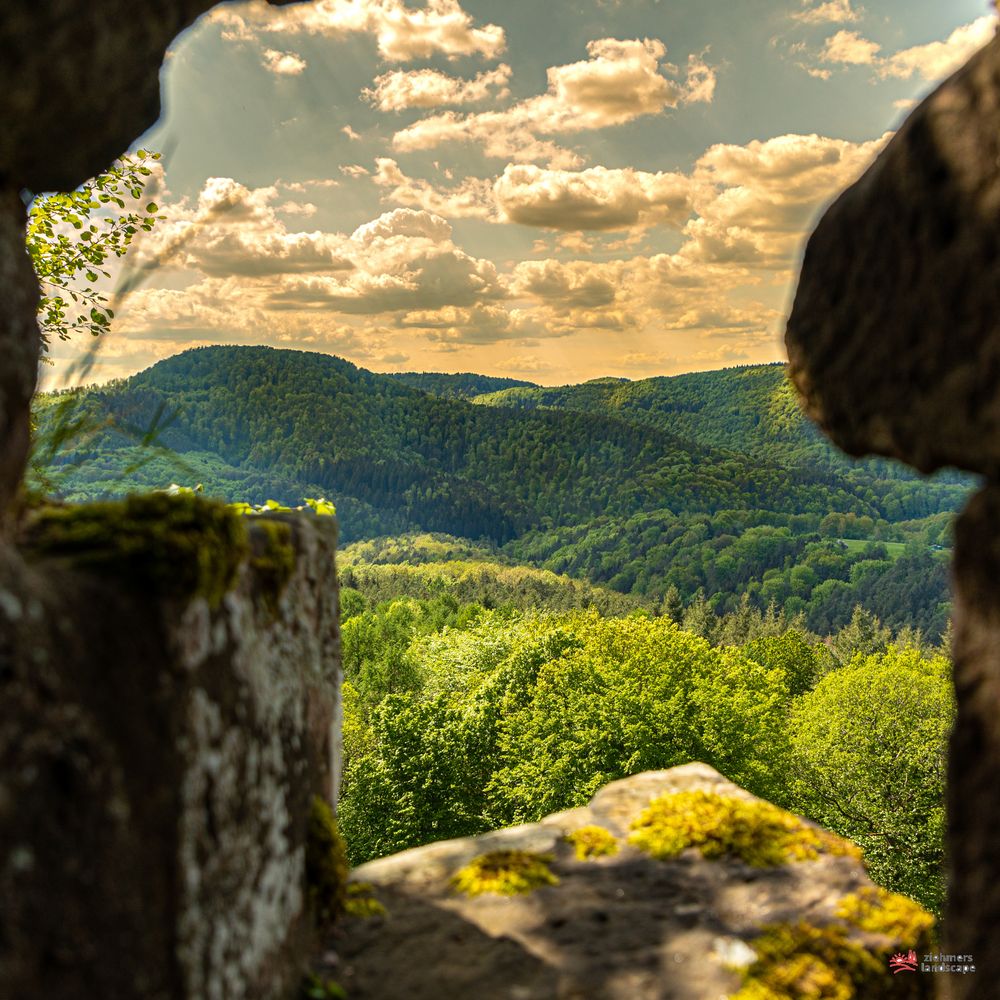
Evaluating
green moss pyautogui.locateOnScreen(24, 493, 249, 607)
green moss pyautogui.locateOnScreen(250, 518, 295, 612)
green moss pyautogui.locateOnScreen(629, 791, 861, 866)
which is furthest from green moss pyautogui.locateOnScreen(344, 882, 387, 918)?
green moss pyautogui.locateOnScreen(24, 493, 249, 607)

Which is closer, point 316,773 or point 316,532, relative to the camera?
point 316,773

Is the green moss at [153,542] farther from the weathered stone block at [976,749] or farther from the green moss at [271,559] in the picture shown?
the weathered stone block at [976,749]

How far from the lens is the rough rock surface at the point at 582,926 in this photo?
172 inches

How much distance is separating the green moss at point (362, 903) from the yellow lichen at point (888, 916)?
9.78 ft

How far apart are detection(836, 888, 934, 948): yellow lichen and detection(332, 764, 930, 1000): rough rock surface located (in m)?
0.08

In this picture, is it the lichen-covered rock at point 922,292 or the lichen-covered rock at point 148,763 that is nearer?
the lichen-covered rock at point 148,763

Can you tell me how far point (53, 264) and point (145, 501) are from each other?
7.14 meters

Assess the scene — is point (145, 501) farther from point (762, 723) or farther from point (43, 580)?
point (762, 723)

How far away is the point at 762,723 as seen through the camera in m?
33.7

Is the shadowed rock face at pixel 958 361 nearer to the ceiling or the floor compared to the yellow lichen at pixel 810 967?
nearer to the ceiling

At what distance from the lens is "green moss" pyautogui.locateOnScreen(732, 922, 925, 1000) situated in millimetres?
4383

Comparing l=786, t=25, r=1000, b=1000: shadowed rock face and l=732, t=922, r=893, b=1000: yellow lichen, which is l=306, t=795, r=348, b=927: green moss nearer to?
l=732, t=922, r=893, b=1000: yellow lichen

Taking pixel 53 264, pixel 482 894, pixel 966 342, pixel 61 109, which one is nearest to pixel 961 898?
pixel 966 342

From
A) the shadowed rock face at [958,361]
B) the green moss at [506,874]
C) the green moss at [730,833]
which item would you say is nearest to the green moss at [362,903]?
the green moss at [506,874]
